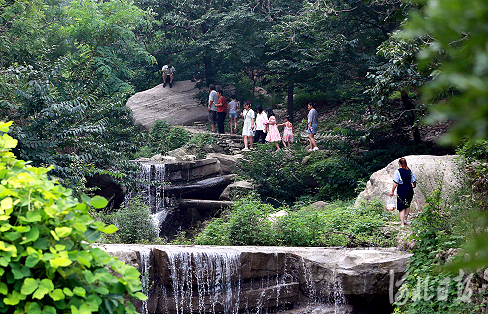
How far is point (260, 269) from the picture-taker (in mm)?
7426

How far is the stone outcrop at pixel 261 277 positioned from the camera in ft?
23.0

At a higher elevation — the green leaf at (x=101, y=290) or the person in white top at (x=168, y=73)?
the person in white top at (x=168, y=73)

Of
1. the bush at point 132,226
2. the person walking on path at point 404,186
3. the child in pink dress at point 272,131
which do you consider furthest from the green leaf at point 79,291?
the child in pink dress at point 272,131

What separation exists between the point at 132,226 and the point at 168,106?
1453cm

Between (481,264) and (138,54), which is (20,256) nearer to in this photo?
(481,264)

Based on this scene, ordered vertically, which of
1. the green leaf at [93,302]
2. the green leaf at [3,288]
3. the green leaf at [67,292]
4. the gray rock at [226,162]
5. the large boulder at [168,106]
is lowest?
the green leaf at [93,302]

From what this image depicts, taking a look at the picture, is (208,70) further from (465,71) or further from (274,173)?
(465,71)

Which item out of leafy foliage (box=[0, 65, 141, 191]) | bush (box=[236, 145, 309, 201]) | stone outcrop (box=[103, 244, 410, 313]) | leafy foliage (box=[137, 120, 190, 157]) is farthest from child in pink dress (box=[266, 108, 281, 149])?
stone outcrop (box=[103, 244, 410, 313])

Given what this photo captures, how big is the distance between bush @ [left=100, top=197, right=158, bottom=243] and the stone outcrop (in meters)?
2.55

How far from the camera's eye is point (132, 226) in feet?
32.6

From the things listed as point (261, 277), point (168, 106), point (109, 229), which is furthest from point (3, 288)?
point (168, 106)

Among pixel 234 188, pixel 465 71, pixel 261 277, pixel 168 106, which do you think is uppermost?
pixel 168 106

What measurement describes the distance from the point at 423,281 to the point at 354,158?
8.53m
